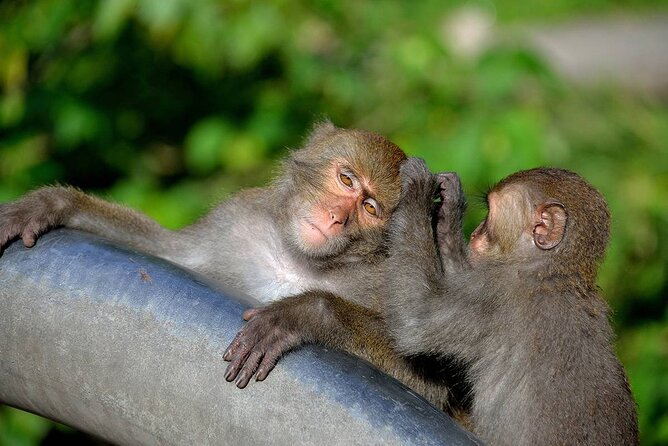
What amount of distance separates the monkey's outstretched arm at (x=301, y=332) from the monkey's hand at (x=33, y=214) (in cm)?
72

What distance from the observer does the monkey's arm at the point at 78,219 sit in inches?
120

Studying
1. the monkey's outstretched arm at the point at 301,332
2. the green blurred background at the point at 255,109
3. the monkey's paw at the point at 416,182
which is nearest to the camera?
the monkey's outstretched arm at the point at 301,332

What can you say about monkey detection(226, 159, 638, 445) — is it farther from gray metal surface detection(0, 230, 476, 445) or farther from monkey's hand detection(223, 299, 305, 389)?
gray metal surface detection(0, 230, 476, 445)

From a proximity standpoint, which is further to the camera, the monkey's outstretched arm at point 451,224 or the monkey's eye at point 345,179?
the monkey's eye at point 345,179

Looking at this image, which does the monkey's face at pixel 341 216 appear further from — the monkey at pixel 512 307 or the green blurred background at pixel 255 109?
the green blurred background at pixel 255 109

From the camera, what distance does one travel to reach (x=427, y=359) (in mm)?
3650

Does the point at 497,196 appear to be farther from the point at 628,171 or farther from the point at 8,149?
the point at 628,171

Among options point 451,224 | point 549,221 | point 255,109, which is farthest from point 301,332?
point 255,109

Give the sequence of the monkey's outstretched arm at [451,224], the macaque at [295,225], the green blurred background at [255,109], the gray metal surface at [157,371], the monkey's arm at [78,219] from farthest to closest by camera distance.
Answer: the green blurred background at [255,109] < the macaque at [295,225] < the monkey's outstretched arm at [451,224] < the monkey's arm at [78,219] < the gray metal surface at [157,371]

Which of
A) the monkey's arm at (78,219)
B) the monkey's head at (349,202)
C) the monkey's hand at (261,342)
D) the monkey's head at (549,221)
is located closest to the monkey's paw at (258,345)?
A: the monkey's hand at (261,342)

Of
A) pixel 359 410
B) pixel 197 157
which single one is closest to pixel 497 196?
pixel 359 410

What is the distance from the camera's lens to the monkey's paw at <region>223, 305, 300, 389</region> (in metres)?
2.35

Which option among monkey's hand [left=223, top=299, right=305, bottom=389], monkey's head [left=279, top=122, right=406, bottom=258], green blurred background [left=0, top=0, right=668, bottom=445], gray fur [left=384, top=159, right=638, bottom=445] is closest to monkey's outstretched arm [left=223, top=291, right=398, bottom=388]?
monkey's hand [left=223, top=299, right=305, bottom=389]

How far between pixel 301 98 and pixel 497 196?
9.71 ft
